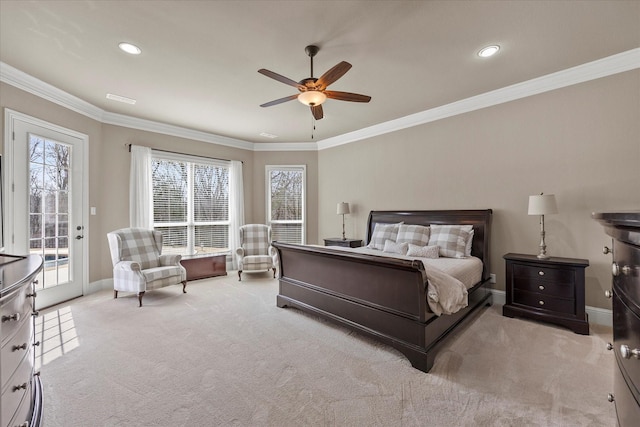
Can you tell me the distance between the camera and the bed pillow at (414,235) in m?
4.11

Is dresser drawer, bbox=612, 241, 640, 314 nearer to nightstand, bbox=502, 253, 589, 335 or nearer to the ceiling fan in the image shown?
the ceiling fan

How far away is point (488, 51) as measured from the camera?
287cm

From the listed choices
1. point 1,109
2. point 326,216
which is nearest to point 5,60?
point 1,109

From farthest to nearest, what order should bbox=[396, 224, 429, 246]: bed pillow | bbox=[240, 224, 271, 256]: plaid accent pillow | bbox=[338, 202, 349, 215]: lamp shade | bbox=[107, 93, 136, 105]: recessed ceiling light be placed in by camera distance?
bbox=[240, 224, 271, 256]: plaid accent pillow, bbox=[338, 202, 349, 215]: lamp shade, bbox=[396, 224, 429, 246]: bed pillow, bbox=[107, 93, 136, 105]: recessed ceiling light

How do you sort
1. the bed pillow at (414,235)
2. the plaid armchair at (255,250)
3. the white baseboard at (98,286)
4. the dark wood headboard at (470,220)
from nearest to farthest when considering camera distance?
the dark wood headboard at (470,220) → the bed pillow at (414,235) → the white baseboard at (98,286) → the plaid armchair at (255,250)

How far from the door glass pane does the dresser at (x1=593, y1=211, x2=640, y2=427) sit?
17.8ft

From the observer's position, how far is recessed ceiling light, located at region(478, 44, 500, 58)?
9.19 ft

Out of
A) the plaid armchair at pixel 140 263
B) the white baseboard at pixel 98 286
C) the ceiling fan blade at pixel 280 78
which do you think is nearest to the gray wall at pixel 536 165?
the ceiling fan blade at pixel 280 78

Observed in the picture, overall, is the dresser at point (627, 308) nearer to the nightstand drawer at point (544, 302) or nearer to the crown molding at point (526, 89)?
the nightstand drawer at point (544, 302)

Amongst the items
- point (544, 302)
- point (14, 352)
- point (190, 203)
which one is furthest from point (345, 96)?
point (190, 203)

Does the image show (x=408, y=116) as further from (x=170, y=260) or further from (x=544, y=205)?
(x=170, y=260)

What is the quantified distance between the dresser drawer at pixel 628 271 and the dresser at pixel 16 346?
2.12m

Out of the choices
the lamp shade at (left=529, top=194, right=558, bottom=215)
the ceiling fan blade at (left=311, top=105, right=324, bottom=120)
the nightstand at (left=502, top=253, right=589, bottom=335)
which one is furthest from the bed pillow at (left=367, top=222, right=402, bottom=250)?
the ceiling fan blade at (left=311, top=105, right=324, bottom=120)

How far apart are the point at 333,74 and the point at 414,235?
262cm
